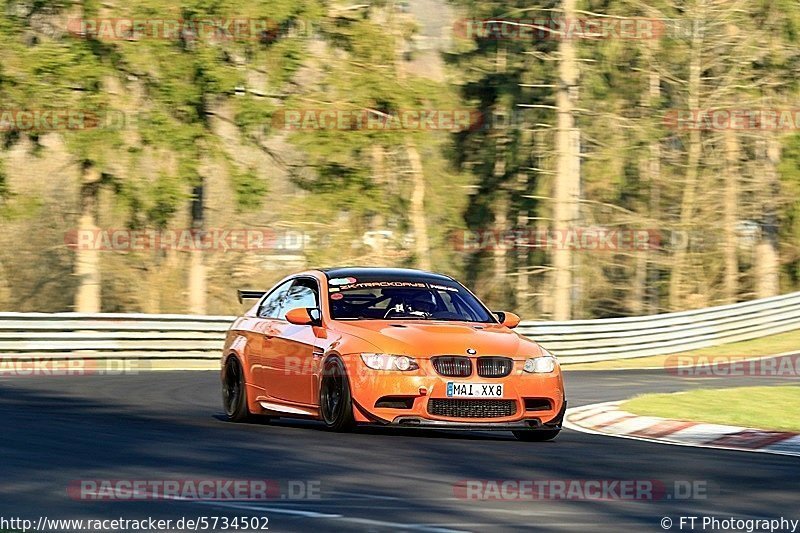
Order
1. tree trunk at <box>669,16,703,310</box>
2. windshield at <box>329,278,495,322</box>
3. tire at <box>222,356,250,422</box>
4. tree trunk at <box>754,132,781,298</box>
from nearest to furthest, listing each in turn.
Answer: windshield at <box>329,278,495,322</box> → tire at <box>222,356,250,422</box> → tree trunk at <box>669,16,703,310</box> → tree trunk at <box>754,132,781,298</box>

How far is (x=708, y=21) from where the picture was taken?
47.8 meters

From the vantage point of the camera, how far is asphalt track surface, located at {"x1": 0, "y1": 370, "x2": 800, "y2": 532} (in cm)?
828

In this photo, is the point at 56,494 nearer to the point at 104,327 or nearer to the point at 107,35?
the point at 104,327

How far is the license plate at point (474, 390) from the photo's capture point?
1262 cm

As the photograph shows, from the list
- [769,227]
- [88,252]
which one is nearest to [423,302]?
[88,252]

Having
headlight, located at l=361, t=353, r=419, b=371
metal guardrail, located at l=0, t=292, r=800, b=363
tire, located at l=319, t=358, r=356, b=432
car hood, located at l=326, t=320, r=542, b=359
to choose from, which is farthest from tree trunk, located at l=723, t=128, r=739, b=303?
headlight, located at l=361, t=353, r=419, b=371

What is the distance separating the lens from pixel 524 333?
27.7 meters

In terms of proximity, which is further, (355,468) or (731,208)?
(731,208)

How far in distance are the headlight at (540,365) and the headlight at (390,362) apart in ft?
3.05

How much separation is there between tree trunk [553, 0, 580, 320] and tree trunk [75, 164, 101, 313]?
10.6 meters

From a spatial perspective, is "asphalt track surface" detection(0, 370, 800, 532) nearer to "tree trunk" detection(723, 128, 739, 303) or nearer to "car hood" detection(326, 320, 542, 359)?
"car hood" detection(326, 320, 542, 359)

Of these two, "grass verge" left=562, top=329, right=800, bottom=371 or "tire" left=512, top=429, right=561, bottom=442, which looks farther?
"grass verge" left=562, top=329, right=800, bottom=371

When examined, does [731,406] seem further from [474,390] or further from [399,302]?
[474,390]

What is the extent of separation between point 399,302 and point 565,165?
2511cm
